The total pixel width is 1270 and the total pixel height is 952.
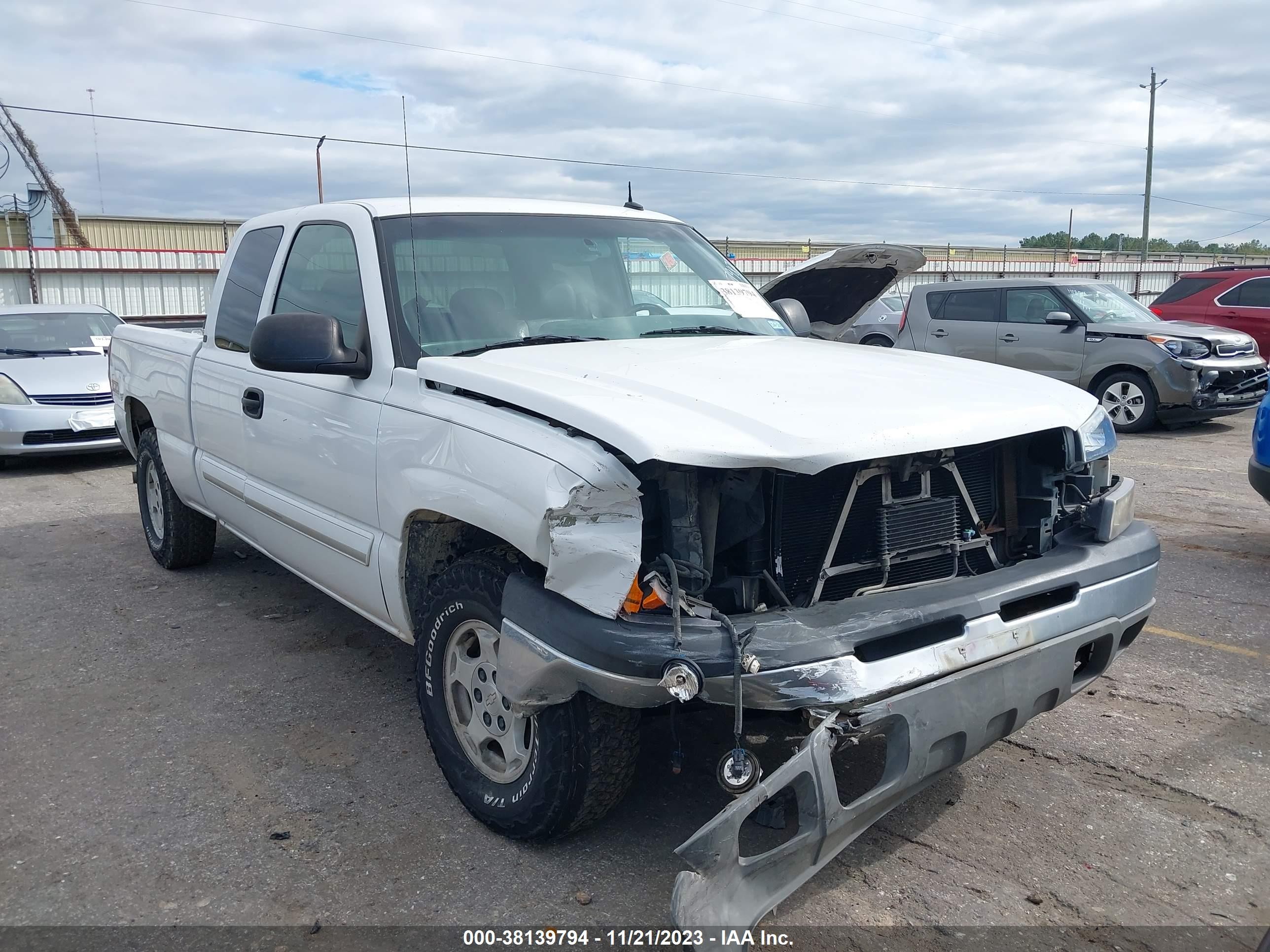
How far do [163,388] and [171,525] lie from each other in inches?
31.7

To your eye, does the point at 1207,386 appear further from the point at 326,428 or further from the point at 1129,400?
the point at 326,428

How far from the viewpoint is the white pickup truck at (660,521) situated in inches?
99.5

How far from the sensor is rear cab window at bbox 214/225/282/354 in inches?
187

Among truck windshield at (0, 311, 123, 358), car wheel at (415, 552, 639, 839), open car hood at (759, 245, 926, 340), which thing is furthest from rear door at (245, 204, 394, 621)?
truck windshield at (0, 311, 123, 358)

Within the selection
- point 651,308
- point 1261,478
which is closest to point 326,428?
point 651,308

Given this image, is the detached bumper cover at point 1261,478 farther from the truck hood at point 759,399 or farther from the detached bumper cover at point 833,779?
the detached bumper cover at point 833,779

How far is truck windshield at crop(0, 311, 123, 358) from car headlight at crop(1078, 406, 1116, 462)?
976 centimetres

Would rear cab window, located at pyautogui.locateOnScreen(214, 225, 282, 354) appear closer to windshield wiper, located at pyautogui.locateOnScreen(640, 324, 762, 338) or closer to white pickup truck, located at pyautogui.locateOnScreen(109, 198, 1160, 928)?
white pickup truck, located at pyautogui.locateOnScreen(109, 198, 1160, 928)

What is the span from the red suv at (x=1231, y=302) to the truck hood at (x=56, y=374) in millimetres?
13240

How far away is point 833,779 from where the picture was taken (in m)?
2.47

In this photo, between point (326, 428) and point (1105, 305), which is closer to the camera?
point (326, 428)

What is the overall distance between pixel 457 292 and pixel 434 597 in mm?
1189

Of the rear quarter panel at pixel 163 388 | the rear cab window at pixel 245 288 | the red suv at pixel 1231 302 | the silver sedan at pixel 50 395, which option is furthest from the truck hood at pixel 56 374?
the red suv at pixel 1231 302

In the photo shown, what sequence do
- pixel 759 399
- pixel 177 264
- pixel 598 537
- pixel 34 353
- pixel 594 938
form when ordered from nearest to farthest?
pixel 598 537
pixel 594 938
pixel 759 399
pixel 34 353
pixel 177 264
